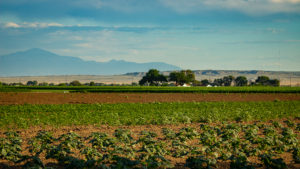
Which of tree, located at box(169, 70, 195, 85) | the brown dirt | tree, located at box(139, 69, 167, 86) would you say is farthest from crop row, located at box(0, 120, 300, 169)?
tree, located at box(139, 69, 167, 86)

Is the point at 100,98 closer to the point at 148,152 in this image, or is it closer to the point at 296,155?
the point at 148,152

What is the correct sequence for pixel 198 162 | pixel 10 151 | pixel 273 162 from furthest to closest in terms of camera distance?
pixel 10 151, pixel 273 162, pixel 198 162

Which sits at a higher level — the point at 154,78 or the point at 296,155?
the point at 154,78

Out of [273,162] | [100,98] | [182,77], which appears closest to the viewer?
[273,162]

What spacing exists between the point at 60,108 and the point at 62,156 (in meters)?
17.1

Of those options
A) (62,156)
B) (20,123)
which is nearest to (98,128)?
(20,123)

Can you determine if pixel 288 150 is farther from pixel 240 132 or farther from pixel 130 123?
pixel 130 123

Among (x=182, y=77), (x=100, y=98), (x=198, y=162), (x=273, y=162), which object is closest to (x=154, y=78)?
(x=182, y=77)

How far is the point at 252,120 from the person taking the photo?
1912 cm

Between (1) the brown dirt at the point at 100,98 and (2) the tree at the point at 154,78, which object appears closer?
(1) the brown dirt at the point at 100,98

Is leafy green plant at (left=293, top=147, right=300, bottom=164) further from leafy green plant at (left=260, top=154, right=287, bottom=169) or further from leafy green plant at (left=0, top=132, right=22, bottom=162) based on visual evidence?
leafy green plant at (left=0, top=132, right=22, bottom=162)

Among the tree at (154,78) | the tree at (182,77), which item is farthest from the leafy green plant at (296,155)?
the tree at (154,78)

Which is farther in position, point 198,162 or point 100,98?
point 100,98

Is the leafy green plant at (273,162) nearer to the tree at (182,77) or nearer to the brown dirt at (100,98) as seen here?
the brown dirt at (100,98)
